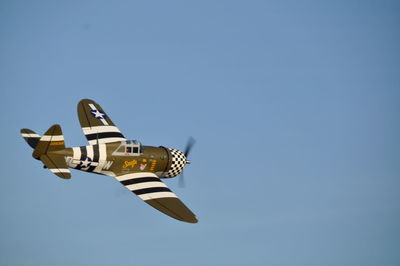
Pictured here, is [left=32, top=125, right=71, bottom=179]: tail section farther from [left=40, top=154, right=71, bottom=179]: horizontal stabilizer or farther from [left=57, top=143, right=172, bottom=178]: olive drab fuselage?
[left=57, top=143, right=172, bottom=178]: olive drab fuselage

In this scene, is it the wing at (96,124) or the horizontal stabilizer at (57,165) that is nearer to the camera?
the horizontal stabilizer at (57,165)

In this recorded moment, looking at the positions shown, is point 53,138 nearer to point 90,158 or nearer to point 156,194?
point 90,158

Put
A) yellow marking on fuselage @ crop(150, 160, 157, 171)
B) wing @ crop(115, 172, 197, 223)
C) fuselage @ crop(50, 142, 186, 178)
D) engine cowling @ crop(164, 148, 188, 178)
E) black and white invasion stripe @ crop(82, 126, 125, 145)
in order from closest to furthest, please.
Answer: wing @ crop(115, 172, 197, 223) < fuselage @ crop(50, 142, 186, 178) < yellow marking on fuselage @ crop(150, 160, 157, 171) < engine cowling @ crop(164, 148, 188, 178) < black and white invasion stripe @ crop(82, 126, 125, 145)

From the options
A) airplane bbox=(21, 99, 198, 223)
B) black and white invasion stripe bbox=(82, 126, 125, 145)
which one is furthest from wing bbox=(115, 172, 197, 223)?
black and white invasion stripe bbox=(82, 126, 125, 145)

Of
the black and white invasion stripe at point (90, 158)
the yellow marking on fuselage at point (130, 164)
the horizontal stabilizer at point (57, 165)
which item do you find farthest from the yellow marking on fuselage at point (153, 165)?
the horizontal stabilizer at point (57, 165)

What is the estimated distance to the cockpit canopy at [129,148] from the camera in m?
35.7

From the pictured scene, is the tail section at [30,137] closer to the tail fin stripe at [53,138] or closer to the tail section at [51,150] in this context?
the tail section at [51,150]

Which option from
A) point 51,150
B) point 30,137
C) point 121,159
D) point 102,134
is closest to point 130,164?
point 121,159

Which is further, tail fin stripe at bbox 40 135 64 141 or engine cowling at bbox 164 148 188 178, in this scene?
engine cowling at bbox 164 148 188 178

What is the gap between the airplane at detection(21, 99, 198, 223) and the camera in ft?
110

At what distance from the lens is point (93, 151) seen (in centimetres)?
3512

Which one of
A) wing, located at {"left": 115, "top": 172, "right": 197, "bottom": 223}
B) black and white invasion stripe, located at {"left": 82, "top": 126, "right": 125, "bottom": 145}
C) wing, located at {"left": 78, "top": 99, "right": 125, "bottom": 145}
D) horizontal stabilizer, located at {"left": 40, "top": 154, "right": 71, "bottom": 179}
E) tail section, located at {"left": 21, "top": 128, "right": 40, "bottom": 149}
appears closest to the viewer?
horizontal stabilizer, located at {"left": 40, "top": 154, "right": 71, "bottom": 179}

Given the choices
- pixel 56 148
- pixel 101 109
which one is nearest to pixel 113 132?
pixel 101 109

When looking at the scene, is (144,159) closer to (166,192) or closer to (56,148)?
(166,192)
